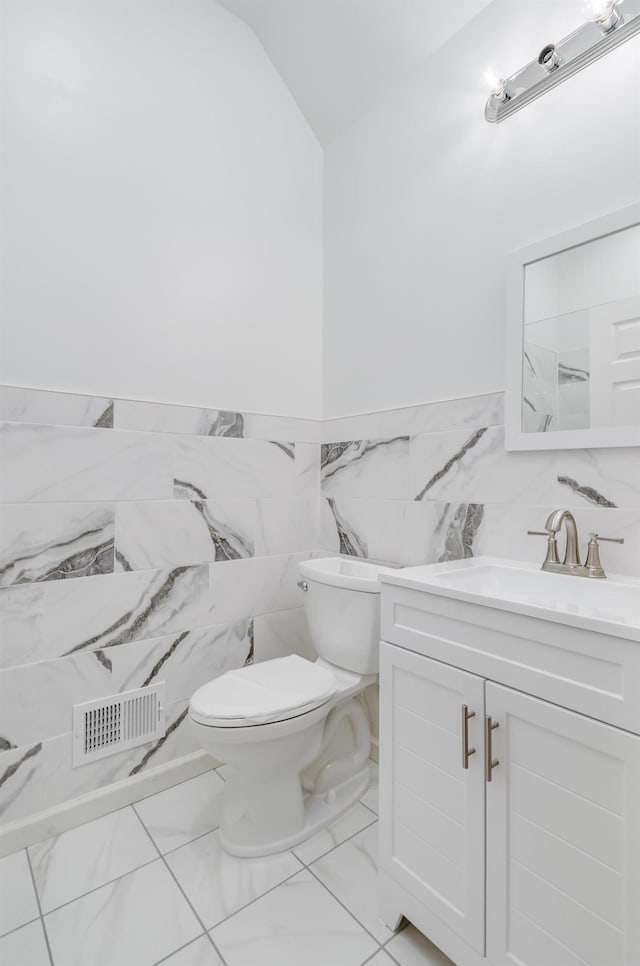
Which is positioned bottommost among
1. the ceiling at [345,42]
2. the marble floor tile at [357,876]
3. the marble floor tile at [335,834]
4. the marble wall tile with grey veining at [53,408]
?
the marble floor tile at [335,834]

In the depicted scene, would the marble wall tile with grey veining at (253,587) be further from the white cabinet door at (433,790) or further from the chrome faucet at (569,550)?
the chrome faucet at (569,550)

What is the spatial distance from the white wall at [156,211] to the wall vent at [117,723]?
1.01m

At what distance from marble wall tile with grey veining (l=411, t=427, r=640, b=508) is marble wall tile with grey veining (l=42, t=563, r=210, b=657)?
2.88ft

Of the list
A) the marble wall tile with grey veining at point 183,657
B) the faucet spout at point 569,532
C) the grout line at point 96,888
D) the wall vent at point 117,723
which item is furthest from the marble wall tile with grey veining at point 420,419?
the grout line at point 96,888

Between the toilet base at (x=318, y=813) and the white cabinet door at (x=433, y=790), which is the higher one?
the white cabinet door at (x=433, y=790)

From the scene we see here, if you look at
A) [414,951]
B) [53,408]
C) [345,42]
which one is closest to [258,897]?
[414,951]

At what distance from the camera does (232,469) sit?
1.85 metres

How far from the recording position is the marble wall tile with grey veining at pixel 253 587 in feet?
5.94

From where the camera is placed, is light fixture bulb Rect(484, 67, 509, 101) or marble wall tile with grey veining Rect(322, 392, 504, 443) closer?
light fixture bulb Rect(484, 67, 509, 101)

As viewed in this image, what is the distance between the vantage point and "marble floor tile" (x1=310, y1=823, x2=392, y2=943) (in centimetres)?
117

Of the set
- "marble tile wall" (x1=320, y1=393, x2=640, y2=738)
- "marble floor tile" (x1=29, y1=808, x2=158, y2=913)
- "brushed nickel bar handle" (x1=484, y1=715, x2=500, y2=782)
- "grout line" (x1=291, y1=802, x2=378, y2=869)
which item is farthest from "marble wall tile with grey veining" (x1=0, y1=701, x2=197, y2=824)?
"brushed nickel bar handle" (x1=484, y1=715, x2=500, y2=782)

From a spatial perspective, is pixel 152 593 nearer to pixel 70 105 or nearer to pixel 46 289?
pixel 46 289

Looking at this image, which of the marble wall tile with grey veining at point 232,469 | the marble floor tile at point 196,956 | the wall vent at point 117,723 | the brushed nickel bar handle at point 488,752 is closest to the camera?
the brushed nickel bar handle at point 488,752

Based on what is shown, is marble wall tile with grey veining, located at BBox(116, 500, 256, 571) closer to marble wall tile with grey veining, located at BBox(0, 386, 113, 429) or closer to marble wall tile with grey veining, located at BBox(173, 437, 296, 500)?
marble wall tile with grey veining, located at BBox(173, 437, 296, 500)
